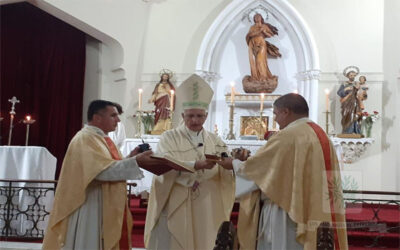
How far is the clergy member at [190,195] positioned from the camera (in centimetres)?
351

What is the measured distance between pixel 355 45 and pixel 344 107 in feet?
4.91

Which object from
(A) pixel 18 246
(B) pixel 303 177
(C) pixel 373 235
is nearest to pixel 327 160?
(B) pixel 303 177

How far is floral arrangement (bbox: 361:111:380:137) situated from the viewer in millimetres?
8320

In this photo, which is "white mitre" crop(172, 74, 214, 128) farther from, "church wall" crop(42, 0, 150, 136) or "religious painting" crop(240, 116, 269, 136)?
"church wall" crop(42, 0, 150, 136)

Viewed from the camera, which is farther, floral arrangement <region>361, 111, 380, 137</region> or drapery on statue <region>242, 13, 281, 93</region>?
drapery on statue <region>242, 13, 281, 93</region>

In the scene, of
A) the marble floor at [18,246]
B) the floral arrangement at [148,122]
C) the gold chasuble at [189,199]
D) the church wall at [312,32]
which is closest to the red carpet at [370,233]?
the marble floor at [18,246]

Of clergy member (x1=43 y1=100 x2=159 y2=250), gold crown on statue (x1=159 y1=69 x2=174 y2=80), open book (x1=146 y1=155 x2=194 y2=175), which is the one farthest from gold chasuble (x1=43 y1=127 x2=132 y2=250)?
gold crown on statue (x1=159 y1=69 x2=174 y2=80)

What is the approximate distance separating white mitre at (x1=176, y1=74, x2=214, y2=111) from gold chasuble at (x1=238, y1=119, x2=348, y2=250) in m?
0.85

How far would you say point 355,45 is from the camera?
903cm

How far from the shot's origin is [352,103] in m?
8.36

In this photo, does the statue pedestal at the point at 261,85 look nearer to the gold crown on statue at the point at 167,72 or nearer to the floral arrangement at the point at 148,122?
the gold crown on statue at the point at 167,72

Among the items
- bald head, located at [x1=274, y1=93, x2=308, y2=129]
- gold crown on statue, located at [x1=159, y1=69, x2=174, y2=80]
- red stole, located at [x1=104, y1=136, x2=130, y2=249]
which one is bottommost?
red stole, located at [x1=104, y1=136, x2=130, y2=249]

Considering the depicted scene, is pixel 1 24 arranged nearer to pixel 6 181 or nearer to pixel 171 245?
pixel 6 181

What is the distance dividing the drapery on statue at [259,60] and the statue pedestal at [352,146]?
1817 millimetres
